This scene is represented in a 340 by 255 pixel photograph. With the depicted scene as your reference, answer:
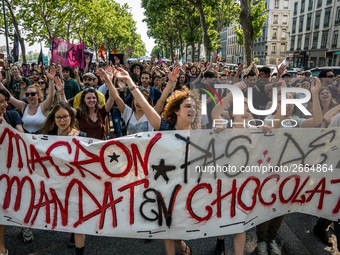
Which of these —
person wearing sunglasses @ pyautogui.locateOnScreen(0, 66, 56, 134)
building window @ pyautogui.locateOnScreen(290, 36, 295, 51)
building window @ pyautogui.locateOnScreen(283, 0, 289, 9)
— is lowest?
person wearing sunglasses @ pyautogui.locateOnScreen(0, 66, 56, 134)

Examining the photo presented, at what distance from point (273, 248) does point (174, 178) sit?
52.2 inches

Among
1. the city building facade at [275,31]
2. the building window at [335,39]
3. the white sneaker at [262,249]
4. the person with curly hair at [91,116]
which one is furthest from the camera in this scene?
the city building facade at [275,31]

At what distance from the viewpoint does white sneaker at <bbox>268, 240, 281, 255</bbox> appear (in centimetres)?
293

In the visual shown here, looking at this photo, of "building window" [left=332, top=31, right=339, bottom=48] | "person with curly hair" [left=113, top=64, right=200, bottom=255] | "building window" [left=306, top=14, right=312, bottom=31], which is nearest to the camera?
"person with curly hair" [left=113, top=64, right=200, bottom=255]

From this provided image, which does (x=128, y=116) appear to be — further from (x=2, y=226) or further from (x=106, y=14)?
(x=106, y=14)

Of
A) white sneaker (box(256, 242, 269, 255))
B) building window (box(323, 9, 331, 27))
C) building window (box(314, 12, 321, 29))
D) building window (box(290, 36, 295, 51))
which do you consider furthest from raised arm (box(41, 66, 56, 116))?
building window (box(290, 36, 295, 51))

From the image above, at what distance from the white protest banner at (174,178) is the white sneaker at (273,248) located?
0.45m

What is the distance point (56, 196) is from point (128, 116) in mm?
1454

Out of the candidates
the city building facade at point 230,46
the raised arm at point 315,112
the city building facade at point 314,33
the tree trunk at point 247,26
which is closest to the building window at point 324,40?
the city building facade at point 314,33

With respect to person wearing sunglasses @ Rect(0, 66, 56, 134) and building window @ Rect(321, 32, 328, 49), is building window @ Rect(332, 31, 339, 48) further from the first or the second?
person wearing sunglasses @ Rect(0, 66, 56, 134)

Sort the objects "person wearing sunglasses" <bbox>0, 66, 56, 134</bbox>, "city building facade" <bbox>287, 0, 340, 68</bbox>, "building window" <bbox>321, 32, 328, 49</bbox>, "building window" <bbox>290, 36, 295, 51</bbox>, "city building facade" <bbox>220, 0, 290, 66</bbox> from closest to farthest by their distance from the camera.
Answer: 1. "person wearing sunglasses" <bbox>0, 66, 56, 134</bbox>
2. "city building facade" <bbox>287, 0, 340, 68</bbox>
3. "building window" <bbox>321, 32, 328, 49</bbox>
4. "building window" <bbox>290, 36, 295, 51</bbox>
5. "city building facade" <bbox>220, 0, 290, 66</bbox>

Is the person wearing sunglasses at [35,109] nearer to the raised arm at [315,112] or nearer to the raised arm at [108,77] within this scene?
the raised arm at [108,77]

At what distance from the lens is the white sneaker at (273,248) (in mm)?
2930

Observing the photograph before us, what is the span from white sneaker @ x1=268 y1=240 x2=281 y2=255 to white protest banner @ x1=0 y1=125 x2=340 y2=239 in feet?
1.48
